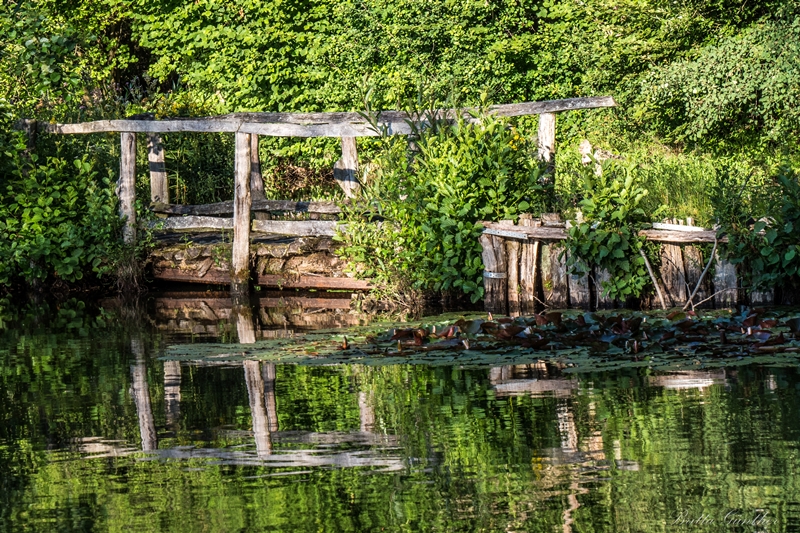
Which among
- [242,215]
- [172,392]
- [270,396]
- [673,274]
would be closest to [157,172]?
[242,215]

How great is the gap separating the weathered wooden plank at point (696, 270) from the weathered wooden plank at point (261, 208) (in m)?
4.37

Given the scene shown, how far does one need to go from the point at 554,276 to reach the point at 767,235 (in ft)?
6.42

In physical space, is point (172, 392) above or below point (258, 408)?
above

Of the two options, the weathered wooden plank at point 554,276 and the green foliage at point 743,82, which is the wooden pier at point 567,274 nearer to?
the weathered wooden plank at point 554,276

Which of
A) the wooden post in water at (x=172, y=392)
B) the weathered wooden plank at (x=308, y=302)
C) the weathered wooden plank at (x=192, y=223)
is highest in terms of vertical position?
the weathered wooden plank at (x=192, y=223)

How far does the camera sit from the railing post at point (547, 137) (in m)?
12.8

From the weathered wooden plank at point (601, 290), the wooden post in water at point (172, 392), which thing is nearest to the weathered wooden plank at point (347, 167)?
the weathered wooden plank at point (601, 290)

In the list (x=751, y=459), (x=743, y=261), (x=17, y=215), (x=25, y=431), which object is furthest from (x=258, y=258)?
(x=751, y=459)

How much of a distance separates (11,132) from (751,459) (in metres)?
12.5

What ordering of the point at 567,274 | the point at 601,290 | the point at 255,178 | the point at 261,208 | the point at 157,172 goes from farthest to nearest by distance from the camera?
the point at 157,172 → the point at 255,178 → the point at 261,208 → the point at 567,274 → the point at 601,290

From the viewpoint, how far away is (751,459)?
5.01m

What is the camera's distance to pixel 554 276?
11656mm

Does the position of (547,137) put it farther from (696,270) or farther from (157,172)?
(157,172)

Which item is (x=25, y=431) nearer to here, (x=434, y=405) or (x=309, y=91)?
(x=434, y=405)
